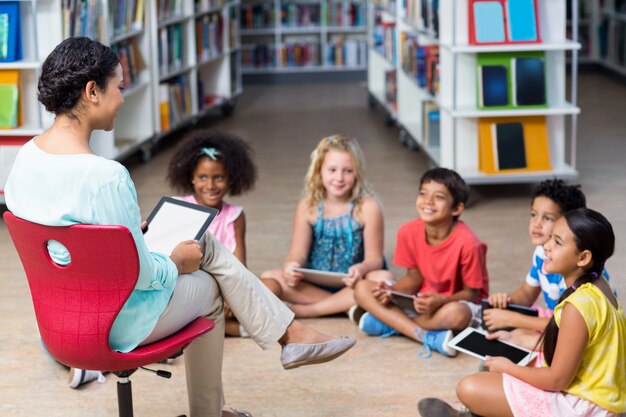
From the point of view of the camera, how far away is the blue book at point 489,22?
15.9 ft

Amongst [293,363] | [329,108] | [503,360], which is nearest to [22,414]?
[293,363]

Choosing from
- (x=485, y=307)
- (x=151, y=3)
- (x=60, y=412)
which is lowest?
(x=60, y=412)

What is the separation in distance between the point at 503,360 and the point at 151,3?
445 centimetres

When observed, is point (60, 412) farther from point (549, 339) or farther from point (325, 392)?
point (549, 339)

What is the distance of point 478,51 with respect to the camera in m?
4.84

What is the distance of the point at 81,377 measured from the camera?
113 inches

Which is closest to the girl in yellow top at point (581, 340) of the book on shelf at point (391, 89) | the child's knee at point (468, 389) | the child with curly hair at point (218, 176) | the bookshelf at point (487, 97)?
the child's knee at point (468, 389)

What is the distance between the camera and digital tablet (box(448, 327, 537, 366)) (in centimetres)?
274

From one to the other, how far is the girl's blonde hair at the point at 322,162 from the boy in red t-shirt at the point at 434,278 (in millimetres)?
260

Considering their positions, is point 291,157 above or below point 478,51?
below

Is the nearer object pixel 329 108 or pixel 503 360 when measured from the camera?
pixel 503 360

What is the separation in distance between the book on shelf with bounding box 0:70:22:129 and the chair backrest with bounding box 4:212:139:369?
2781 millimetres

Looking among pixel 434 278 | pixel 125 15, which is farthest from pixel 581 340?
pixel 125 15

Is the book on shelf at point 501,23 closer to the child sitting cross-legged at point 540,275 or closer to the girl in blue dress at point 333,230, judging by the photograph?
the girl in blue dress at point 333,230
